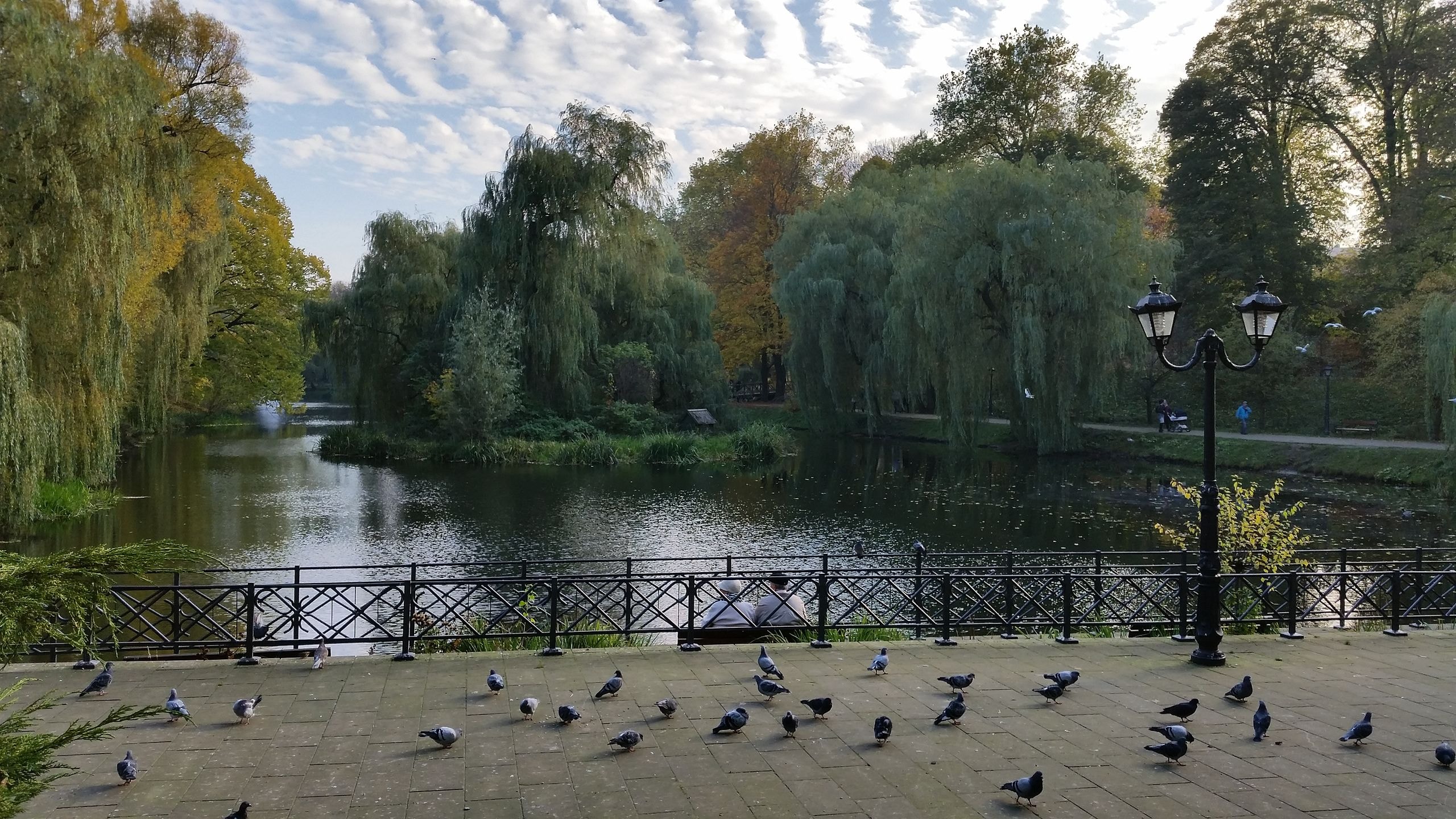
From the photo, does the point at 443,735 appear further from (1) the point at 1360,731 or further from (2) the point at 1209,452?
(2) the point at 1209,452

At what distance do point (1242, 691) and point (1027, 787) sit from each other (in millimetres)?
3351

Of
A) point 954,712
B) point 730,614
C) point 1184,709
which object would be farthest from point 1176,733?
point 730,614

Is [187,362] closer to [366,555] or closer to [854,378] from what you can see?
[366,555]

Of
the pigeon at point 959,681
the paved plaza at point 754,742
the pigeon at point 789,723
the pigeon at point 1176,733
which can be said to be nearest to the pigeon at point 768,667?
the paved plaza at point 754,742

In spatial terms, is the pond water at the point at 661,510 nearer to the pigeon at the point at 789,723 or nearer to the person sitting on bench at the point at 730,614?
the person sitting on bench at the point at 730,614

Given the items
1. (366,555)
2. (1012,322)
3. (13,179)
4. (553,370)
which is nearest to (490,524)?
(366,555)

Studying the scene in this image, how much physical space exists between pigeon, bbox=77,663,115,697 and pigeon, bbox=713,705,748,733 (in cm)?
487

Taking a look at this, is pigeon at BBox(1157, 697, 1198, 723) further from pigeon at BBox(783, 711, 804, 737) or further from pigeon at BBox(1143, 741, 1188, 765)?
pigeon at BBox(783, 711, 804, 737)

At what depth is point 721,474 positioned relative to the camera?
32.4m

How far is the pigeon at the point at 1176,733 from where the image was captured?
21.7 feet

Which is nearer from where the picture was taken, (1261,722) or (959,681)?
(1261,722)

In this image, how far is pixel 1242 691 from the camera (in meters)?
7.98

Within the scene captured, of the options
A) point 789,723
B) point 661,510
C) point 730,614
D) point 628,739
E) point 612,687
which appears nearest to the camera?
point 628,739

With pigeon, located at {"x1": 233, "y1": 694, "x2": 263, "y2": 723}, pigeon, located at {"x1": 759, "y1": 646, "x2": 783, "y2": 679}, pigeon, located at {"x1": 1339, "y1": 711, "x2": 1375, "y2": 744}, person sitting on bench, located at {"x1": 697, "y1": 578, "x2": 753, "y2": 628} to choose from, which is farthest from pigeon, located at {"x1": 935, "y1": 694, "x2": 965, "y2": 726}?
pigeon, located at {"x1": 233, "y1": 694, "x2": 263, "y2": 723}
